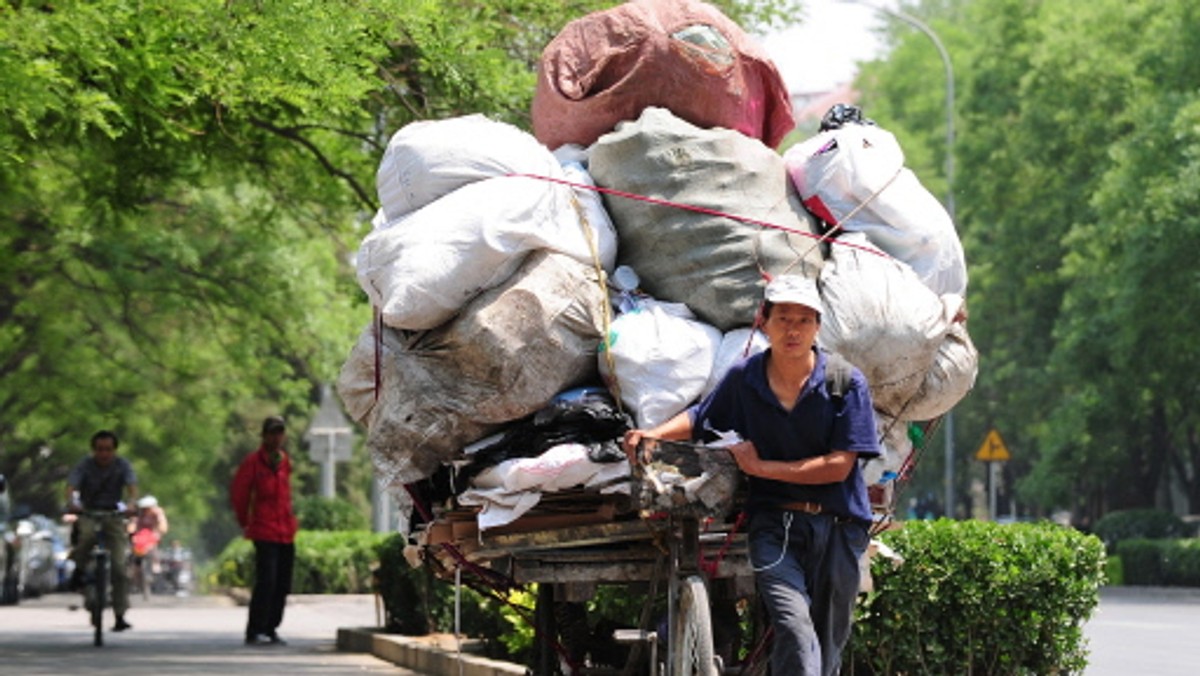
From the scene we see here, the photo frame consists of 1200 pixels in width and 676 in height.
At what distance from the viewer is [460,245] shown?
7.91 m

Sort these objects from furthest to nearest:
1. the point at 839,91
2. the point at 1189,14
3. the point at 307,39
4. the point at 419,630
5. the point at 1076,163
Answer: the point at 839,91 → the point at 1076,163 → the point at 1189,14 → the point at 419,630 → the point at 307,39

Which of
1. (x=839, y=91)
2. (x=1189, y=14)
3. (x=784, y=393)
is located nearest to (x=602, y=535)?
(x=784, y=393)

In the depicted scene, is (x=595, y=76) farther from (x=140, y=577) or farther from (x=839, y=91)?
(x=839, y=91)

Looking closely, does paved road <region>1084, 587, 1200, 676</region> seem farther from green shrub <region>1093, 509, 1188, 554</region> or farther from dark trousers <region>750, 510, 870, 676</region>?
green shrub <region>1093, 509, 1188, 554</region>

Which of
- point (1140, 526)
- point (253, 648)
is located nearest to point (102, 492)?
point (253, 648)

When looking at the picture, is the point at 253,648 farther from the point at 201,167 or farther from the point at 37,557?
the point at 37,557

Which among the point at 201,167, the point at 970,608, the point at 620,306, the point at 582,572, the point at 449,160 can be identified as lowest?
the point at 970,608

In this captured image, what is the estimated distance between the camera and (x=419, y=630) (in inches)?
692

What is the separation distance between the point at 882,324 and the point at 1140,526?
108 ft

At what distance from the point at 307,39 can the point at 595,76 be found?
4204mm

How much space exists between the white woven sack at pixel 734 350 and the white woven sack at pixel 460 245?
56 cm

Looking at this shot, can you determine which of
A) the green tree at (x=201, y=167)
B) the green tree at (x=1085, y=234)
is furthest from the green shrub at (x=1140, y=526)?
the green tree at (x=201, y=167)

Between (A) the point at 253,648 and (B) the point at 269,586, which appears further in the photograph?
(B) the point at 269,586

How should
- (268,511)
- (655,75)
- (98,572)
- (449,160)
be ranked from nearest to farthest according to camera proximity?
(449,160)
(655,75)
(98,572)
(268,511)
